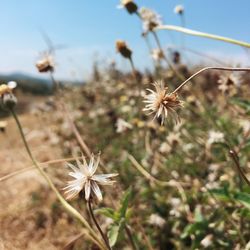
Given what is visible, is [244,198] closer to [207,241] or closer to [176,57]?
[207,241]

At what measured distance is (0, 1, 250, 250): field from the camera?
3.91ft

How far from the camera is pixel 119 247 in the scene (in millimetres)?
2027

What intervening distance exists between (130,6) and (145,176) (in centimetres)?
64

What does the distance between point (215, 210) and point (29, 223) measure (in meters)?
1.25

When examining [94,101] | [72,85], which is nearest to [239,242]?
[94,101]

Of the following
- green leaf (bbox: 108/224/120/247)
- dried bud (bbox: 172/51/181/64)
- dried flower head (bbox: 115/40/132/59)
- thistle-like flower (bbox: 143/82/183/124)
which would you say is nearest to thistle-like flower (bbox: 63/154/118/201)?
thistle-like flower (bbox: 143/82/183/124)

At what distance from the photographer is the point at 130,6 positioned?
201 centimetres

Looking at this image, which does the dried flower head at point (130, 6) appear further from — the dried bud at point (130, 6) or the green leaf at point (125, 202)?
the green leaf at point (125, 202)

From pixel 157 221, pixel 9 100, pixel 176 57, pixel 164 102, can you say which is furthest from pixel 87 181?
pixel 176 57

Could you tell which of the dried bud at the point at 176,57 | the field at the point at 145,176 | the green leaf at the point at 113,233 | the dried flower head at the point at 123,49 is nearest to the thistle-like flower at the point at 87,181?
the field at the point at 145,176

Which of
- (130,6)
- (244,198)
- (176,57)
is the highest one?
(130,6)

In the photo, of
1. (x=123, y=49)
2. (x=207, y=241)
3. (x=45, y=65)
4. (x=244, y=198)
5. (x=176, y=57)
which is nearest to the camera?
(x=244, y=198)

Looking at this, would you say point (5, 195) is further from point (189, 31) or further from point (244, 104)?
point (189, 31)

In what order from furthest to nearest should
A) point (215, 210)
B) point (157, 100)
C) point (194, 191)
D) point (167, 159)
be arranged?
point (167, 159) < point (194, 191) < point (215, 210) < point (157, 100)
